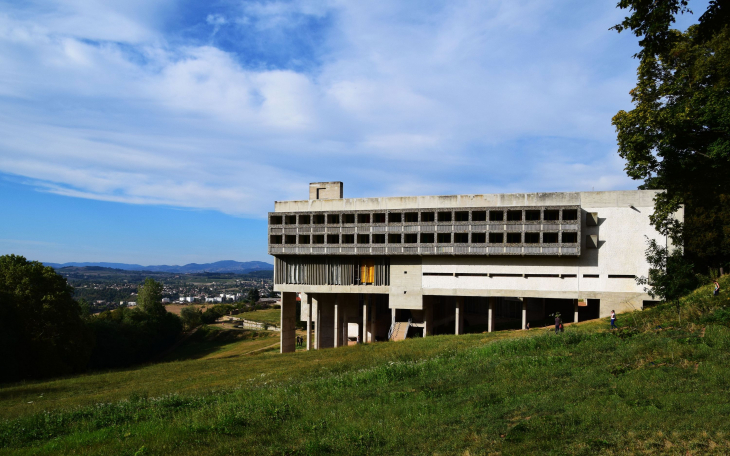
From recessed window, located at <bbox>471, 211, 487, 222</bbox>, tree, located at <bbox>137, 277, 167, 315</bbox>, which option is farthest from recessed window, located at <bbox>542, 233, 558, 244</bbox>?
tree, located at <bbox>137, 277, 167, 315</bbox>

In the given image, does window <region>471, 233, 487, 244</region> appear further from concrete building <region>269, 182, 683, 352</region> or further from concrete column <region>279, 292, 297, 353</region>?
concrete column <region>279, 292, 297, 353</region>

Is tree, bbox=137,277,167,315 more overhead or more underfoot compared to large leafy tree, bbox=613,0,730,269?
more underfoot

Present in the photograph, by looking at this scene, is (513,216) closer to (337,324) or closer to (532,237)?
(532,237)

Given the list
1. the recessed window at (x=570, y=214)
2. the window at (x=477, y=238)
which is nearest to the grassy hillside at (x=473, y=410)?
the recessed window at (x=570, y=214)

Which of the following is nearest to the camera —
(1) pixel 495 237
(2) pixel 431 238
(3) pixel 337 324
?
(1) pixel 495 237

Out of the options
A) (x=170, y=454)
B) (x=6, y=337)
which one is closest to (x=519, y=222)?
(x=170, y=454)

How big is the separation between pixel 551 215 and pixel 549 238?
1.99 metres

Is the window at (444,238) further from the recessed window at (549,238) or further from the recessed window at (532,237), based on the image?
the recessed window at (549,238)

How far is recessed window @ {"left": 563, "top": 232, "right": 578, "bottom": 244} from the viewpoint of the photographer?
1597 inches

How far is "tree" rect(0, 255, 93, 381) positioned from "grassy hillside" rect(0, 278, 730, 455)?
97.2 feet

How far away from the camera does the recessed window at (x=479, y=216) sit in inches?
1679

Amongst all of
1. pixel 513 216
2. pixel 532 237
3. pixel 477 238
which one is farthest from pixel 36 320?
A: pixel 532 237

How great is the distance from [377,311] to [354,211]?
1583 centimetres

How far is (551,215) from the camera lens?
4094 centimetres
